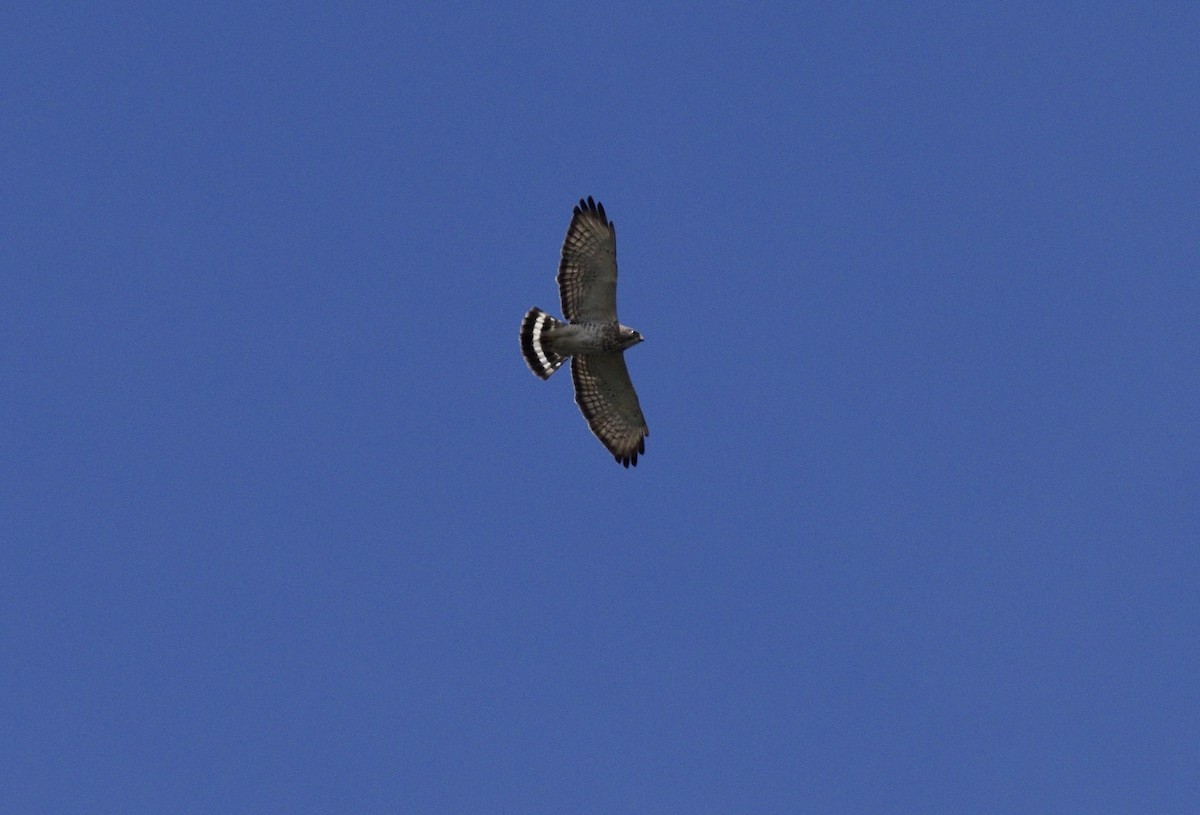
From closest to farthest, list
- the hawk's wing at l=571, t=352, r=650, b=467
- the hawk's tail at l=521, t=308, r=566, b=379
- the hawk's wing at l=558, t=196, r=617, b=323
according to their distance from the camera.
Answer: the hawk's wing at l=558, t=196, r=617, b=323 < the hawk's tail at l=521, t=308, r=566, b=379 < the hawk's wing at l=571, t=352, r=650, b=467

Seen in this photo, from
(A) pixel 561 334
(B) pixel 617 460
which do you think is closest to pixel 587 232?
(A) pixel 561 334

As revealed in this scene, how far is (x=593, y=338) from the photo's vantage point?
3581 centimetres

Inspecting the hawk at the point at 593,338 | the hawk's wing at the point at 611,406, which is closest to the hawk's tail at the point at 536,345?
the hawk at the point at 593,338

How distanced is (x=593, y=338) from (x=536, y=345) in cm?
120

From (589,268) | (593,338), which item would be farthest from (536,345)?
(589,268)

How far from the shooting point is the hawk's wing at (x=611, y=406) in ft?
121

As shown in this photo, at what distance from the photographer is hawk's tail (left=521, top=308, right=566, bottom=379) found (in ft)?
119

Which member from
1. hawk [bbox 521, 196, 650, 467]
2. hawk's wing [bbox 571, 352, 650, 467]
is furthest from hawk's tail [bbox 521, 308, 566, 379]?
hawk's wing [bbox 571, 352, 650, 467]

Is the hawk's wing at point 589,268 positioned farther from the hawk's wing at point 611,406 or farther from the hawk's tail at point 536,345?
the hawk's wing at point 611,406

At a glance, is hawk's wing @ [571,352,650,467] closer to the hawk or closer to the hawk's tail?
the hawk

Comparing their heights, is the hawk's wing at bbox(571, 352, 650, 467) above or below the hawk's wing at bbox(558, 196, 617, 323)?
below

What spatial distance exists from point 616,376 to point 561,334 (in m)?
1.68

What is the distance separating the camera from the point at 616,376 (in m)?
36.8

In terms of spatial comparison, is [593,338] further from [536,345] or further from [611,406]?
[611,406]
